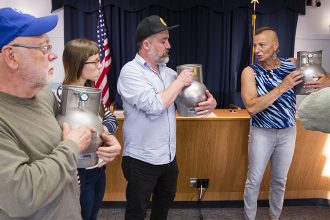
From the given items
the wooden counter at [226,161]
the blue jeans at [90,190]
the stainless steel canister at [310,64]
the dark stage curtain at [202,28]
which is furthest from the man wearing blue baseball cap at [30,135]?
the dark stage curtain at [202,28]

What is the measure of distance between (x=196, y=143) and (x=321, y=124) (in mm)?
2184

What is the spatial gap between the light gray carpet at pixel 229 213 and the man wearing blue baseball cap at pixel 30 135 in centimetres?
196

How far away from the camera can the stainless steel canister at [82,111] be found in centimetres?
122

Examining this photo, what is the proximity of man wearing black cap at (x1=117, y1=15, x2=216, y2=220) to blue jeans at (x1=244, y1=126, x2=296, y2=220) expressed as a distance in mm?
719

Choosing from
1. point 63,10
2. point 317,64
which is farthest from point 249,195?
point 63,10

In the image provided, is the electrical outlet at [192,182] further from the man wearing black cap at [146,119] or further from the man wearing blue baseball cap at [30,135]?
the man wearing blue baseball cap at [30,135]

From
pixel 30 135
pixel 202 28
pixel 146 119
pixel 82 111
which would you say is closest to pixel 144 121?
pixel 146 119

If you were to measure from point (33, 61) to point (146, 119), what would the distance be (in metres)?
0.99

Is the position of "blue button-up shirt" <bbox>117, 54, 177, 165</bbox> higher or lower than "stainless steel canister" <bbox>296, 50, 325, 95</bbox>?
lower

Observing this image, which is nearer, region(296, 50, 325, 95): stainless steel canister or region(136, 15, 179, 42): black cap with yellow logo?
region(136, 15, 179, 42): black cap with yellow logo

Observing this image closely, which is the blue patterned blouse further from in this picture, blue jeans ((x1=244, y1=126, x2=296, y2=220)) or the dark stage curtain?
the dark stage curtain

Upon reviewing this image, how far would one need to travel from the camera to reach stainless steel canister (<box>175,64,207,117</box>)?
179 cm

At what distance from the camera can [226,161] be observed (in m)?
3.04

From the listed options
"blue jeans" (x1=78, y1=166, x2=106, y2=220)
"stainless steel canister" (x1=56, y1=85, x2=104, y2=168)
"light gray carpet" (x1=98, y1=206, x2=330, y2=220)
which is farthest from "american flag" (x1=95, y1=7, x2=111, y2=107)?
"stainless steel canister" (x1=56, y1=85, x2=104, y2=168)
